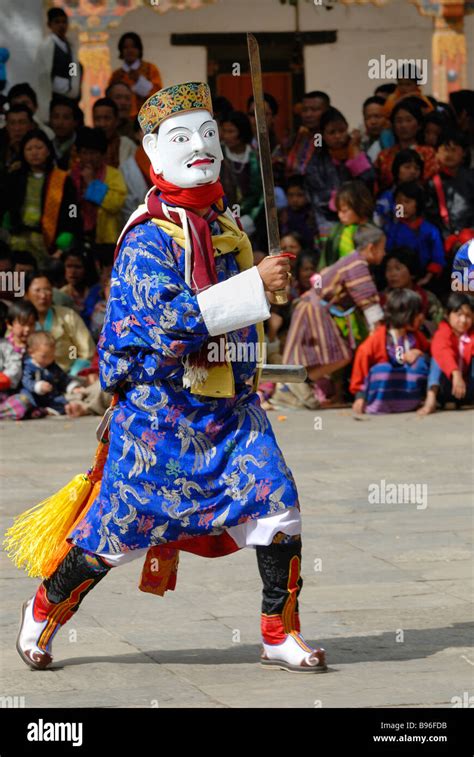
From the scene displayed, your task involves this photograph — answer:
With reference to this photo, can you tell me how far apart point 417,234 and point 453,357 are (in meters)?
1.22

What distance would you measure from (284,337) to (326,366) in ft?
1.70

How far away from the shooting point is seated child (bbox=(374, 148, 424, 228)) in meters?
10.8

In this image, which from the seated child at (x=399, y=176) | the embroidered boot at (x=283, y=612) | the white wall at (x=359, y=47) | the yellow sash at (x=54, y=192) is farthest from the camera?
the white wall at (x=359, y=47)

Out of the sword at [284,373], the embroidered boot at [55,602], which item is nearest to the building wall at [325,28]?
the sword at [284,373]

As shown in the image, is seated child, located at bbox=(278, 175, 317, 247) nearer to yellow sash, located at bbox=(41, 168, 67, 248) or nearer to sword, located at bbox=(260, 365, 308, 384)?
yellow sash, located at bbox=(41, 168, 67, 248)

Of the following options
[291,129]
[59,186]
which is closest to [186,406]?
[59,186]

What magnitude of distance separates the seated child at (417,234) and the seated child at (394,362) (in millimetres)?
761

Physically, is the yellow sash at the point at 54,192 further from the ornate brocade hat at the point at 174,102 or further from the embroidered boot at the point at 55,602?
the embroidered boot at the point at 55,602

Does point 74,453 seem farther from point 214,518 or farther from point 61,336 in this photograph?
point 214,518

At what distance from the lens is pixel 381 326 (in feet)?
32.3

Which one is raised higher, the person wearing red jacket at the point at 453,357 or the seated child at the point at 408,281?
the seated child at the point at 408,281

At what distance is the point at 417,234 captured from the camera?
1059cm

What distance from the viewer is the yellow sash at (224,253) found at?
4617 millimetres

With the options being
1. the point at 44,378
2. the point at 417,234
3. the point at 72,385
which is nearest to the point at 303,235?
Result: the point at 417,234
